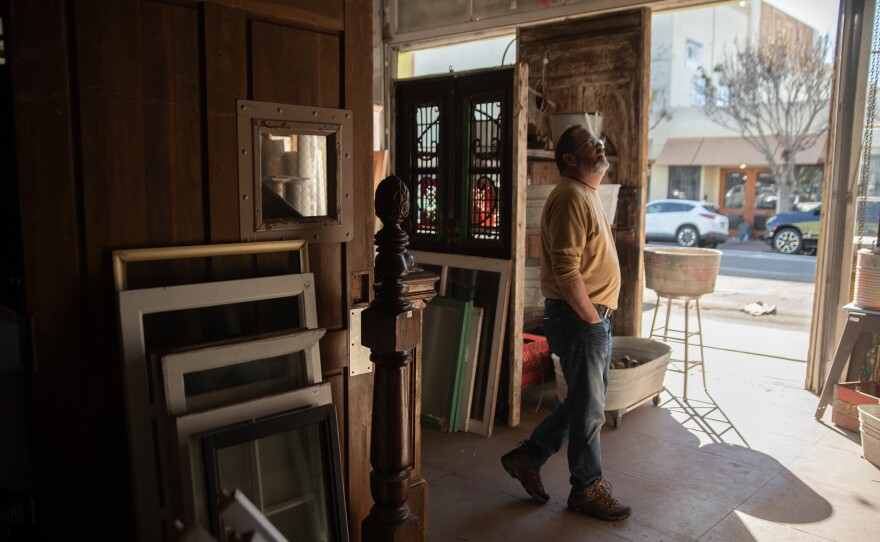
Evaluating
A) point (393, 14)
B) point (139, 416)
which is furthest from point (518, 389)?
point (393, 14)

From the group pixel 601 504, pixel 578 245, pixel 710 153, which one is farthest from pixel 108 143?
pixel 710 153

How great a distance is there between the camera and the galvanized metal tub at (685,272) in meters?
4.57

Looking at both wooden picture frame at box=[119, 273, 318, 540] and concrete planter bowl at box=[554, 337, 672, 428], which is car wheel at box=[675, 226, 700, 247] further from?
wooden picture frame at box=[119, 273, 318, 540]

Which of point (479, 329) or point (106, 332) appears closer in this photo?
point (106, 332)

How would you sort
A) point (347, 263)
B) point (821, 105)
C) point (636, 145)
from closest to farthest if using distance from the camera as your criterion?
1. point (347, 263)
2. point (636, 145)
3. point (821, 105)

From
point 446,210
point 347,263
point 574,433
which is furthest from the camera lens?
point 446,210

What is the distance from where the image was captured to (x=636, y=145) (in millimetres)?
5023

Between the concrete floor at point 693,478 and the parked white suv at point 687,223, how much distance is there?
11.6 m

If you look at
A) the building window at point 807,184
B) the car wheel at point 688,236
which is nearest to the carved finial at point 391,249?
the car wheel at point 688,236

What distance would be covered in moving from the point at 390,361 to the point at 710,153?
1962cm

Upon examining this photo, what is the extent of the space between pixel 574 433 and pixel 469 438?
120cm

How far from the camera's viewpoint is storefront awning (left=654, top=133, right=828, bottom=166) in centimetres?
1912

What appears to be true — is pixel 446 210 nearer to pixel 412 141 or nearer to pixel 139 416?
pixel 412 141

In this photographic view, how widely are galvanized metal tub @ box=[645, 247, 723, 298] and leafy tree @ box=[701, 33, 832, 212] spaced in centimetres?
1352
